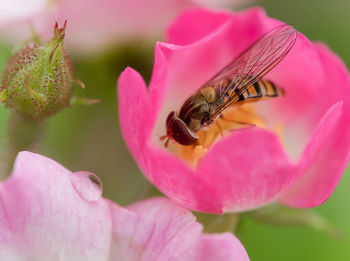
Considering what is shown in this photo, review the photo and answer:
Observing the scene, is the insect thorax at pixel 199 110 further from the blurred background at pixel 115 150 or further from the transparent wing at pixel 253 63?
the blurred background at pixel 115 150

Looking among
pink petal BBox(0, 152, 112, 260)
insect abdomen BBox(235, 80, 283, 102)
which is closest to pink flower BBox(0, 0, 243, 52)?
insect abdomen BBox(235, 80, 283, 102)

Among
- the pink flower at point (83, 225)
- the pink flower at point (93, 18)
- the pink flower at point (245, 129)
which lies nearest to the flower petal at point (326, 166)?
the pink flower at point (245, 129)

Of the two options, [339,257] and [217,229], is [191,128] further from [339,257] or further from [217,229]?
[339,257]

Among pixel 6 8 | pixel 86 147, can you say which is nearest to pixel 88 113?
pixel 86 147

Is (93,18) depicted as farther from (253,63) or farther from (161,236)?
(161,236)

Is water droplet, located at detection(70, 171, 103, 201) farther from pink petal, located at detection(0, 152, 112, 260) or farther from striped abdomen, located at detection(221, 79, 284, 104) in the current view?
striped abdomen, located at detection(221, 79, 284, 104)

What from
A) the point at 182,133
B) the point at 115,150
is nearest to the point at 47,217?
the point at 182,133
